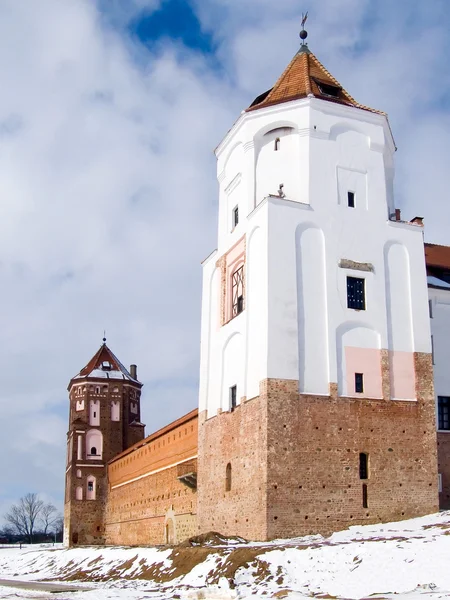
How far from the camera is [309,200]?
22.9m

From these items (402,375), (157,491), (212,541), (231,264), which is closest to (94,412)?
(157,491)

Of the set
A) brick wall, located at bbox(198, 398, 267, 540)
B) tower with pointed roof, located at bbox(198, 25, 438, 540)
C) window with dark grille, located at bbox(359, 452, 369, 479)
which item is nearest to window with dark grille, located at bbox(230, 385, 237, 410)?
tower with pointed roof, located at bbox(198, 25, 438, 540)

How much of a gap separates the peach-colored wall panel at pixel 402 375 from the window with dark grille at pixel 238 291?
460 cm

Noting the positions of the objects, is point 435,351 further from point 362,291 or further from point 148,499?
point 148,499

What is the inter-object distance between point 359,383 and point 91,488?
27.8 metres

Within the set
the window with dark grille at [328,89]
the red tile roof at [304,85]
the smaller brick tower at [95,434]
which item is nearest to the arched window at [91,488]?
the smaller brick tower at [95,434]

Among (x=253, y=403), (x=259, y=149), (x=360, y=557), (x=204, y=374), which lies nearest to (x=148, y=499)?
(x=204, y=374)

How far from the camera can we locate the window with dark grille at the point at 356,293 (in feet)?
73.7

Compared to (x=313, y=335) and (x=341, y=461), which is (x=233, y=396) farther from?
(x=341, y=461)

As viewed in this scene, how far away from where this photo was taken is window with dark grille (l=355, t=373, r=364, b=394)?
21714 mm

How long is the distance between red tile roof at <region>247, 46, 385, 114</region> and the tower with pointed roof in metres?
0.07

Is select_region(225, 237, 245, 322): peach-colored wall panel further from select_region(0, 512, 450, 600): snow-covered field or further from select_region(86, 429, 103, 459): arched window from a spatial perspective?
select_region(86, 429, 103, 459): arched window

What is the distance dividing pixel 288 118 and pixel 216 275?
5475 mm

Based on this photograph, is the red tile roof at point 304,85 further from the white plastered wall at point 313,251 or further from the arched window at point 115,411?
the arched window at point 115,411
